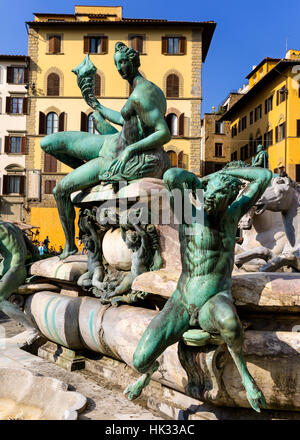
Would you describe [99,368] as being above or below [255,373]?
below

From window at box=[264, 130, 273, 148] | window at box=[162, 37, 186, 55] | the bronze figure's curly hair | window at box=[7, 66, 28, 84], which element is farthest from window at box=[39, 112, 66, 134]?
the bronze figure's curly hair

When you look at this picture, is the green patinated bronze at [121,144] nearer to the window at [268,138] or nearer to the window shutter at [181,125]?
the window shutter at [181,125]

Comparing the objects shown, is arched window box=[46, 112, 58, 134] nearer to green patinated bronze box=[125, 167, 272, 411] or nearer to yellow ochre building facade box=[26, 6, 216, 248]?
yellow ochre building facade box=[26, 6, 216, 248]

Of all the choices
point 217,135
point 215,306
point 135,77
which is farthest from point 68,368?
point 217,135

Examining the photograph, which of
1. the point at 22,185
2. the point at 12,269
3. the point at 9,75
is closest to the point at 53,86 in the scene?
the point at 9,75

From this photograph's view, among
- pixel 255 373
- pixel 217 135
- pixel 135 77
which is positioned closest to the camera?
pixel 255 373

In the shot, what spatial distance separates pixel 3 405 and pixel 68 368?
29.0 inches

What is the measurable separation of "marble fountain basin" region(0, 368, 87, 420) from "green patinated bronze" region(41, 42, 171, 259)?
4.03ft

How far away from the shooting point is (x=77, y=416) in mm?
2201

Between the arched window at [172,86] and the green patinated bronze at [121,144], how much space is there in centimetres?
2471

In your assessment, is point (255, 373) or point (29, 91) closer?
point (255, 373)

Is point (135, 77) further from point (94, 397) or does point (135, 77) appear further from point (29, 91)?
point (29, 91)

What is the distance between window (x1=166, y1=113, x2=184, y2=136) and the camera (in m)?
27.1

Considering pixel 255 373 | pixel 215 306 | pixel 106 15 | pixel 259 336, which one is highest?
pixel 106 15
